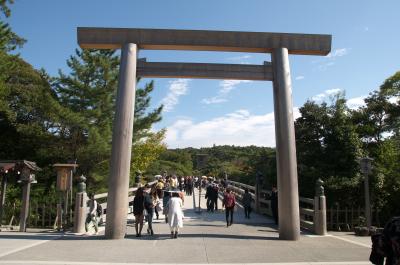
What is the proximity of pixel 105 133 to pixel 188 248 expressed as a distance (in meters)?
11.2

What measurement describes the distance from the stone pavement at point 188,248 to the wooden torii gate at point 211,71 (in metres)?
1.03

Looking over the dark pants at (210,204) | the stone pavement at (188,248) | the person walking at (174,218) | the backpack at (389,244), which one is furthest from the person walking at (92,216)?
the backpack at (389,244)

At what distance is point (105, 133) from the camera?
60.2 feet

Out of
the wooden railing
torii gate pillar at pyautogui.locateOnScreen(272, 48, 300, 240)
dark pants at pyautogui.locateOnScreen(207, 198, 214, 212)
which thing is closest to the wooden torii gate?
torii gate pillar at pyautogui.locateOnScreen(272, 48, 300, 240)

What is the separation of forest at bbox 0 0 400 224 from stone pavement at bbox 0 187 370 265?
4.05m

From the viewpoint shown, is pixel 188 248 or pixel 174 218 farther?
pixel 174 218

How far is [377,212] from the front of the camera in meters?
14.0

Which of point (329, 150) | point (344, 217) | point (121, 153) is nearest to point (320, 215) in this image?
point (344, 217)

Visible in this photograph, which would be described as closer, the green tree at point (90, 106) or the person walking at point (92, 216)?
the person walking at point (92, 216)

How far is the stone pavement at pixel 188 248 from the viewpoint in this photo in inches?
295

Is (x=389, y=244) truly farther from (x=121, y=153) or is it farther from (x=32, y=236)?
(x=32, y=236)

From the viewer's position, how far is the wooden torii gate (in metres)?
10.2

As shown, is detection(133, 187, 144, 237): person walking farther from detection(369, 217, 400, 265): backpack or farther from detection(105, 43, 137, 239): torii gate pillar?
detection(369, 217, 400, 265): backpack

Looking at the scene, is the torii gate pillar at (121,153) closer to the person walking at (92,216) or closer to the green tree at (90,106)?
the person walking at (92,216)
